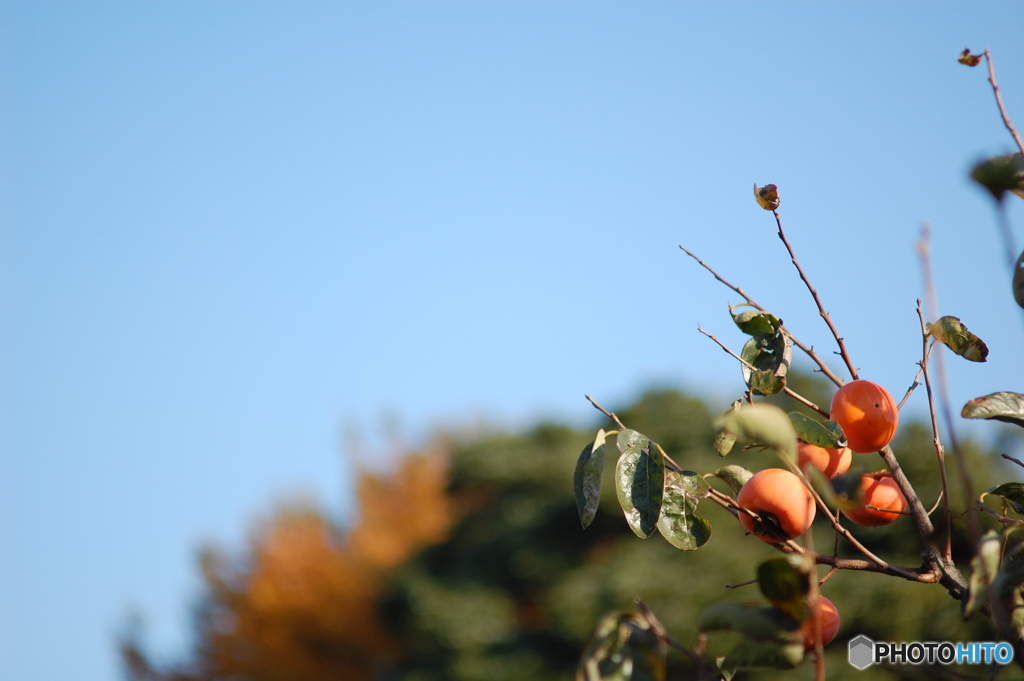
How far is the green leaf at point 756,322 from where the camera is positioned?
825mm

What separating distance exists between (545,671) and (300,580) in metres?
5.97

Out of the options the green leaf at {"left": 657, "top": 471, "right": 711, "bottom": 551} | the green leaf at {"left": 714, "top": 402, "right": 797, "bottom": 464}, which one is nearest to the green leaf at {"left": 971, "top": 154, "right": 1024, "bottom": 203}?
the green leaf at {"left": 714, "top": 402, "right": 797, "bottom": 464}

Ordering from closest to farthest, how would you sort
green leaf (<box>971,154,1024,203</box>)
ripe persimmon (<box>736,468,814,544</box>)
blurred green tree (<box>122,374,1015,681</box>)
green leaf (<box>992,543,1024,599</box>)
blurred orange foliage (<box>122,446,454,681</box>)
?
green leaf (<box>971,154,1024,203</box>), green leaf (<box>992,543,1024,599</box>), ripe persimmon (<box>736,468,814,544</box>), blurred green tree (<box>122,374,1015,681</box>), blurred orange foliage (<box>122,446,454,681</box>)

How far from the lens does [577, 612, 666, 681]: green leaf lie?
53 cm

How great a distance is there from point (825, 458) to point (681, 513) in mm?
149

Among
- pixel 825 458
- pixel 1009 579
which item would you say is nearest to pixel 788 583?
pixel 1009 579

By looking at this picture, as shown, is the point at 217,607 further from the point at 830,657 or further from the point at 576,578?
the point at 830,657

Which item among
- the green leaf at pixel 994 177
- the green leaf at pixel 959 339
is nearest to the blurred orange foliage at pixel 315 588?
the green leaf at pixel 959 339

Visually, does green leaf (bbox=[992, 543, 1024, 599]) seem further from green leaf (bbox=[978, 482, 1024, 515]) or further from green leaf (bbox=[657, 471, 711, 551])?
green leaf (bbox=[657, 471, 711, 551])

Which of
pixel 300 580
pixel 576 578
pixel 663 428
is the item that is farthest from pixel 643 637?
pixel 300 580

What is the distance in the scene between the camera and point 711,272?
86 cm
